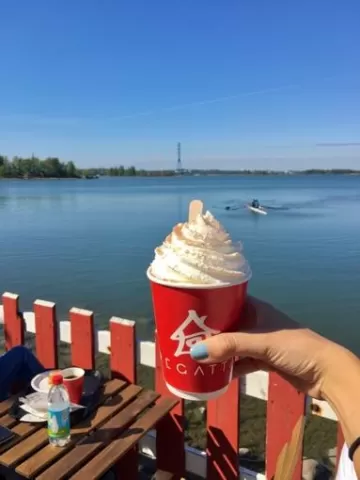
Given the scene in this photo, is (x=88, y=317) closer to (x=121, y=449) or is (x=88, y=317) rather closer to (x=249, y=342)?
(x=121, y=449)

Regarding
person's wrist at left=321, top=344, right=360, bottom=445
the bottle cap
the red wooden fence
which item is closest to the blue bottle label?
the bottle cap

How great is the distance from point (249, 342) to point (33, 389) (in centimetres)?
150

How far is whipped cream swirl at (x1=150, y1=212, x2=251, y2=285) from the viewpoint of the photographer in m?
1.18

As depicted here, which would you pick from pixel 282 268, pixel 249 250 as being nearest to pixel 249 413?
pixel 282 268

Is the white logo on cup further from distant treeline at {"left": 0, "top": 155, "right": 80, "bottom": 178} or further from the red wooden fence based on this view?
distant treeline at {"left": 0, "top": 155, "right": 80, "bottom": 178}

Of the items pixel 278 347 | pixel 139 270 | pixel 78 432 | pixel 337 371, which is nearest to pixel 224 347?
pixel 278 347

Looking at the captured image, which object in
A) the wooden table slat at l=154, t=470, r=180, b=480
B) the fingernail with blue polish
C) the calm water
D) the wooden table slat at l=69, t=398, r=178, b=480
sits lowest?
the calm water

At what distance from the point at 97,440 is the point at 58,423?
0.21 meters

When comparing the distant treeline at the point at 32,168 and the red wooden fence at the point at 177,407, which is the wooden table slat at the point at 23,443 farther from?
the distant treeline at the point at 32,168

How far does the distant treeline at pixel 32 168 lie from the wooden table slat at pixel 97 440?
111m

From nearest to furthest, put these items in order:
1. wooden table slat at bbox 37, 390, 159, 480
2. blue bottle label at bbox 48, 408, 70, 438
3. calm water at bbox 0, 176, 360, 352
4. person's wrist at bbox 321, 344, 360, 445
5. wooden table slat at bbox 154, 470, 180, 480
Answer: person's wrist at bbox 321, 344, 360, 445
wooden table slat at bbox 37, 390, 159, 480
blue bottle label at bbox 48, 408, 70, 438
wooden table slat at bbox 154, 470, 180, 480
calm water at bbox 0, 176, 360, 352

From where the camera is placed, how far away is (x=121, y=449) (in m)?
1.88

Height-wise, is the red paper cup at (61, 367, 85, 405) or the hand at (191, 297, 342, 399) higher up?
the hand at (191, 297, 342, 399)

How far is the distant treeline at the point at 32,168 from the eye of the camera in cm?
10599
